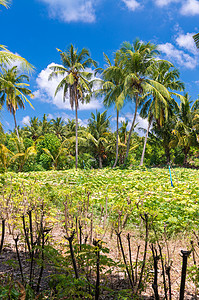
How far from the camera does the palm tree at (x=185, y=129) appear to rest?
788 inches

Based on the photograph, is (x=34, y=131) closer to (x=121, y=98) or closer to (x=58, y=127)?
(x=58, y=127)

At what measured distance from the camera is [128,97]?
15.2 meters

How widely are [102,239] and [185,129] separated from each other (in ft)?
61.3

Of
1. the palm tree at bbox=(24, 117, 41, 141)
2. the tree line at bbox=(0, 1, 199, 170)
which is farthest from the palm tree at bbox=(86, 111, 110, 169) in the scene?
the palm tree at bbox=(24, 117, 41, 141)

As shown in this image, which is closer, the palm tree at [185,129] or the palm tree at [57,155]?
the palm tree at [57,155]

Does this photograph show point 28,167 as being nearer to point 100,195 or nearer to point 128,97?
point 128,97

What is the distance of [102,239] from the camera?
3.15 meters

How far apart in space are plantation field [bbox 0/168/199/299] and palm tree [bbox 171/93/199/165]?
14.1 meters

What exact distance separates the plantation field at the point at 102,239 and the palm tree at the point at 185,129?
14145mm

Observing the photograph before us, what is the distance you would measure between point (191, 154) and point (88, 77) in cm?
1370

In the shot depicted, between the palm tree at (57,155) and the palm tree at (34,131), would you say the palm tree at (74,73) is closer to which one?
the palm tree at (57,155)

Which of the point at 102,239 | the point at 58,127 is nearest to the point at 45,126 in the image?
the point at 58,127

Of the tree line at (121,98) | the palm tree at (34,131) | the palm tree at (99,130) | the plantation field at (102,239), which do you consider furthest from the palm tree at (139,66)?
the palm tree at (34,131)

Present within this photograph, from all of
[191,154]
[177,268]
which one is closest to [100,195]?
[177,268]
